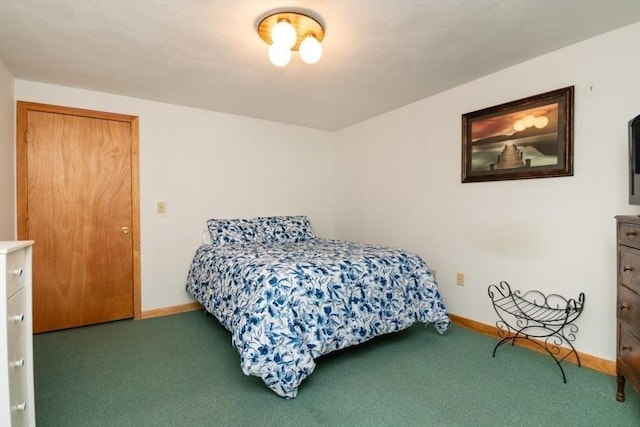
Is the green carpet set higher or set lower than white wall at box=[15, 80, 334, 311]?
lower

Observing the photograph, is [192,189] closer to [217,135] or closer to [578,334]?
[217,135]

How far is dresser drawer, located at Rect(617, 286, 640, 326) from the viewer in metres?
1.56

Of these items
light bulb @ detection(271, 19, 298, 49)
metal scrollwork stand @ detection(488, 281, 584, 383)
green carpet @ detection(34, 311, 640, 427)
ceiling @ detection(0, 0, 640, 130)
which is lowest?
green carpet @ detection(34, 311, 640, 427)

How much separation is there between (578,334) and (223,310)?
8.14 feet

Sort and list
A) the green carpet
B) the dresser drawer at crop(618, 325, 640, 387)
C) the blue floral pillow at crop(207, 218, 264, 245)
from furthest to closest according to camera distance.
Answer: the blue floral pillow at crop(207, 218, 264, 245)
the green carpet
the dresser drawer at crop(618, 325, 640, 387)

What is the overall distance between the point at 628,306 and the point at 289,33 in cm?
224

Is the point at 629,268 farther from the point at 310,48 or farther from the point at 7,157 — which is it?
the point at 7,157

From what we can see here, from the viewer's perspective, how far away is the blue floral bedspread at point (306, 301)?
1.82 metres

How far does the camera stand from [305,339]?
1943 millimetres

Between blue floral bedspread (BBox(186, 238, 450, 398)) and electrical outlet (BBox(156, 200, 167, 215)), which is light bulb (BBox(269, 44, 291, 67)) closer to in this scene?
blue floral bedspread (BBox(186, 238, 450, 398))

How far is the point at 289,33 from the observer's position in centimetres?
174

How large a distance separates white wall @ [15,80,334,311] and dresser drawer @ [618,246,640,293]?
3.08m

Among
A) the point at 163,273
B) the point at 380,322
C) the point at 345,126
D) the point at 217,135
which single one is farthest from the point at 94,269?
the point at 345,126

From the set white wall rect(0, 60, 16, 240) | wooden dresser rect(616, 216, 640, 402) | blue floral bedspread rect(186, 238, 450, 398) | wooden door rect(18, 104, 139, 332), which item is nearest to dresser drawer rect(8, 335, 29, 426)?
blue floral bedspread rect(186, 238, 450, 398)
